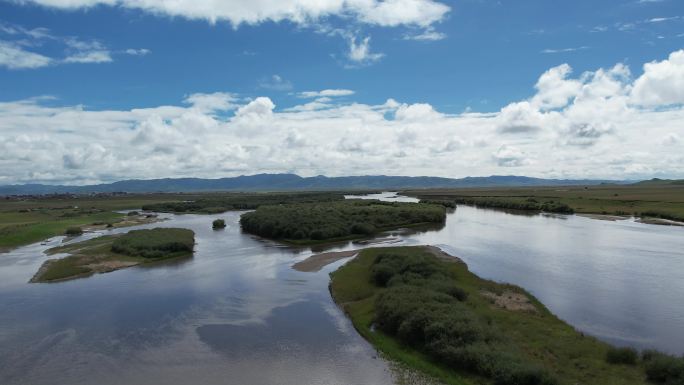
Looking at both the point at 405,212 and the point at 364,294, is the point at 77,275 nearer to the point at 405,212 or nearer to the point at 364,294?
the point at 364,294

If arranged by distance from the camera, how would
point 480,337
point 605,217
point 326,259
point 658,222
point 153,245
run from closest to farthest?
point 480,337
point 326,259
point 153,245
point 658,222
point 605,217

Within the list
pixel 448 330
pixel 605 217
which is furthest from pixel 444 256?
pixel 605 217

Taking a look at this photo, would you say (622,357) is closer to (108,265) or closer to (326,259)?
(326,259)

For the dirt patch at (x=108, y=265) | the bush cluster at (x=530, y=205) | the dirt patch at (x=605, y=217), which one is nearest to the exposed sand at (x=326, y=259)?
the dirt patch at (x=108, y=265)

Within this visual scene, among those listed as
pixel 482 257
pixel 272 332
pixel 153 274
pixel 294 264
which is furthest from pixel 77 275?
pixel 482 257

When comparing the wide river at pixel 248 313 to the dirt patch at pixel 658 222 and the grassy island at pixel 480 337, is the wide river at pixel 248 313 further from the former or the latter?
the dirt patch at pixel 658 222

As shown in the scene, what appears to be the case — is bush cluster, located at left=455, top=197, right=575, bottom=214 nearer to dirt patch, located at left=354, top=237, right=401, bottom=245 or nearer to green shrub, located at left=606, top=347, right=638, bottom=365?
dirt patch, located at left=354, top=237, right=401, bottom=245
